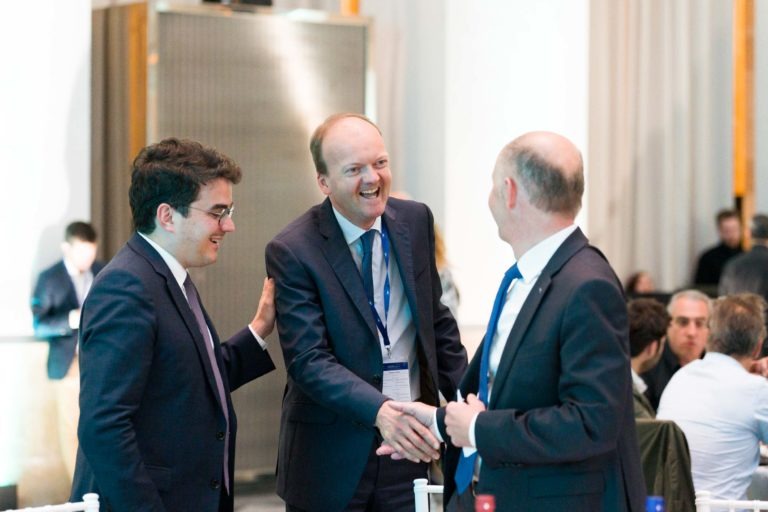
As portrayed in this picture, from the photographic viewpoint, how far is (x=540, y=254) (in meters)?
2.31

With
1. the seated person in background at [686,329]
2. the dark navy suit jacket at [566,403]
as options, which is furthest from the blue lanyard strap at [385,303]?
the seated person in background at [686,329]

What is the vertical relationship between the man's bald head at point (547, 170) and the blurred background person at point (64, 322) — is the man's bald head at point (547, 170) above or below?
above

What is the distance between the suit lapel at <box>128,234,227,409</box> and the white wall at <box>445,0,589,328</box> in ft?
15.5

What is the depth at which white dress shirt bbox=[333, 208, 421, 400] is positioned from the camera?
3057 millimetres

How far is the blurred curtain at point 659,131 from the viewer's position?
9086mm

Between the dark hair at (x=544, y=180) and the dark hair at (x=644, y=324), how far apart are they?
2.59 metres

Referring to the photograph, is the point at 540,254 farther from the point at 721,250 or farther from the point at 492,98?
the point at 721,250

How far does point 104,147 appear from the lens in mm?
7324

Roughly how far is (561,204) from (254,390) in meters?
4.14

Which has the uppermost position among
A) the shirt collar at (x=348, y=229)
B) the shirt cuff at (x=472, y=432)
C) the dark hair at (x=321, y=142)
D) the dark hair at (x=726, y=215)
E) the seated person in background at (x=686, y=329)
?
the dark hair at (x=321, y=142)

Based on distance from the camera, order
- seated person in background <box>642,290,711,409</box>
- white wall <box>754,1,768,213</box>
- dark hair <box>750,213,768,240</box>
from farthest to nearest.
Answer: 1. white wall <box>754,1,768,213</box>
2. dark hair <box>750,213,768,240</box>
3. seated person in background <box>642,290,711,409</box>

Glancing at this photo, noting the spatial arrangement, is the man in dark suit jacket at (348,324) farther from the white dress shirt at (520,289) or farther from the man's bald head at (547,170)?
the man's bald head at (547,170)

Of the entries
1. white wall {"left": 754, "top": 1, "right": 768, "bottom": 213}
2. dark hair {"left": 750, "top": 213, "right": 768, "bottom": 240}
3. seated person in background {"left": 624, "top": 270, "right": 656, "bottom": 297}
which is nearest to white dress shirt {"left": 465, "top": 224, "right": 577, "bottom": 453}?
dark hair {"left": 750, "top": 213, "right": 768, "bottom": 240}

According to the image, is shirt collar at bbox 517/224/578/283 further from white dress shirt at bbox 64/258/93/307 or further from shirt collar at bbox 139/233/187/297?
white dress shirt at bbox 64/258/93/307
